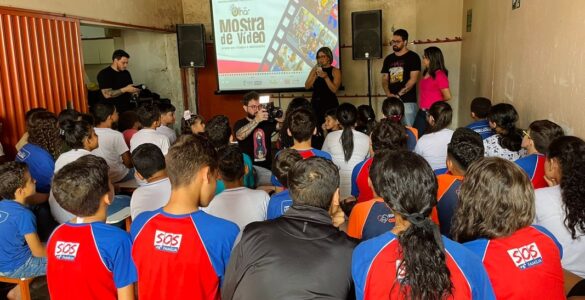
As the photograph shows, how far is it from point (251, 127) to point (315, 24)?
3156mm

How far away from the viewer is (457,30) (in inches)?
231

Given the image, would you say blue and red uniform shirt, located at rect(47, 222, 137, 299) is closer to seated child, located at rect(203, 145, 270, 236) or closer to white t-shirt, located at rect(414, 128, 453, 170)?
seated child, located at rect(203, 145, 270, 236)

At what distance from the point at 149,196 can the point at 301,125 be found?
3.10 feet

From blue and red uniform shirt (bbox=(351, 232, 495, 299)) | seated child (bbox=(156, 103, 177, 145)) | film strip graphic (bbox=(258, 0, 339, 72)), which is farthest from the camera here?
film strip graphic (bbox=(258, 0, 339, 72))

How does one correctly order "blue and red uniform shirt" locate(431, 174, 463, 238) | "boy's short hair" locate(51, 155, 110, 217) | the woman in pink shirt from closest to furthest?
"boy's short hair" locate(51, 155, 110, 217) → "blue and red uniform shirt" locate(431, 174, 463, 238) → the woman in pink shirt

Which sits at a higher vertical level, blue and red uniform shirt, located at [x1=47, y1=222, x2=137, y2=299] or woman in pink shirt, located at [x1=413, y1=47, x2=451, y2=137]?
woman in pink shirt, located at [x1=413, y1=47, x2=451, y2=137]

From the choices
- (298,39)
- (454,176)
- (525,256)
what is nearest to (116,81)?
(298,39)

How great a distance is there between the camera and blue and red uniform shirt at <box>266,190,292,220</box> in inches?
78.0

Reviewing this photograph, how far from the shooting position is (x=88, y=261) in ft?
5.17

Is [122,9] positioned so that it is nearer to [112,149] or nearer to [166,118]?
[166,118]

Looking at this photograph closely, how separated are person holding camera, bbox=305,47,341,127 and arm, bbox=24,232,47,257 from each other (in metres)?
3.36

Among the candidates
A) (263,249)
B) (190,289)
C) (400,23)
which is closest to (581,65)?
(263,249)

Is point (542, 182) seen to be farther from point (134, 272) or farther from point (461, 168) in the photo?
point (134, 272)

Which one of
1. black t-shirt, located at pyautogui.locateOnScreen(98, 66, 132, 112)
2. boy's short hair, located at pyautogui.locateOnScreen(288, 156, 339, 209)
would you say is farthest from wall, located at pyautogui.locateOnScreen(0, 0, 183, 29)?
boy's short hair, located at pyautogui.locateOnScreen(288, 156, 339, 209)
